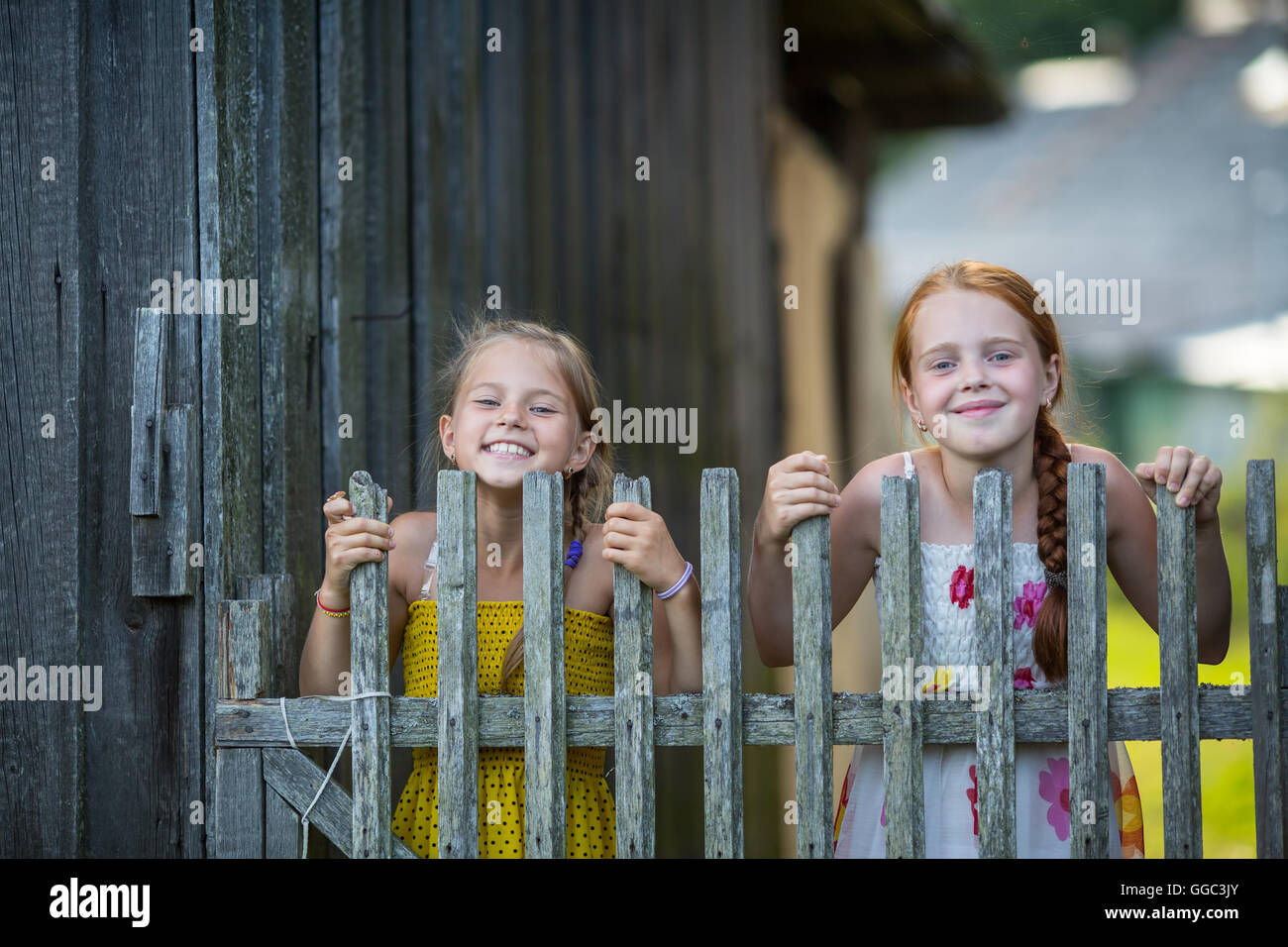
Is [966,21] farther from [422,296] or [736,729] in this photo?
[736,729]

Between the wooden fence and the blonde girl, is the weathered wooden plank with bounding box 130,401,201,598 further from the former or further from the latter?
the wooden fence

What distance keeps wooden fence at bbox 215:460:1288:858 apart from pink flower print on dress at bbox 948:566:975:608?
0.99 ft

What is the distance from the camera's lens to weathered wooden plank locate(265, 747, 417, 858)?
2.34m

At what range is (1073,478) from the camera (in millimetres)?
2260

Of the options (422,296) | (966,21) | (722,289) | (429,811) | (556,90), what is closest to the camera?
(429,811)

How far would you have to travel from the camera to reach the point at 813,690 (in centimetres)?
223

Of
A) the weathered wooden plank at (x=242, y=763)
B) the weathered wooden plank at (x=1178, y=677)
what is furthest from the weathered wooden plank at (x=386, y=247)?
the weathered wooden plank at (x=1178, y=677)

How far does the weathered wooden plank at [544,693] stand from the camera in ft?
7.40

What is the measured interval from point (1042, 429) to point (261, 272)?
174cm

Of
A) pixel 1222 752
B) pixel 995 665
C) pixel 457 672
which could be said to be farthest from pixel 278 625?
pixel 1222 752

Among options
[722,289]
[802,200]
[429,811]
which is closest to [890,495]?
[429,811]

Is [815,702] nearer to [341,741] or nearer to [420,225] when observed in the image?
[341,741]

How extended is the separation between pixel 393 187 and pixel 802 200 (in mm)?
4130
